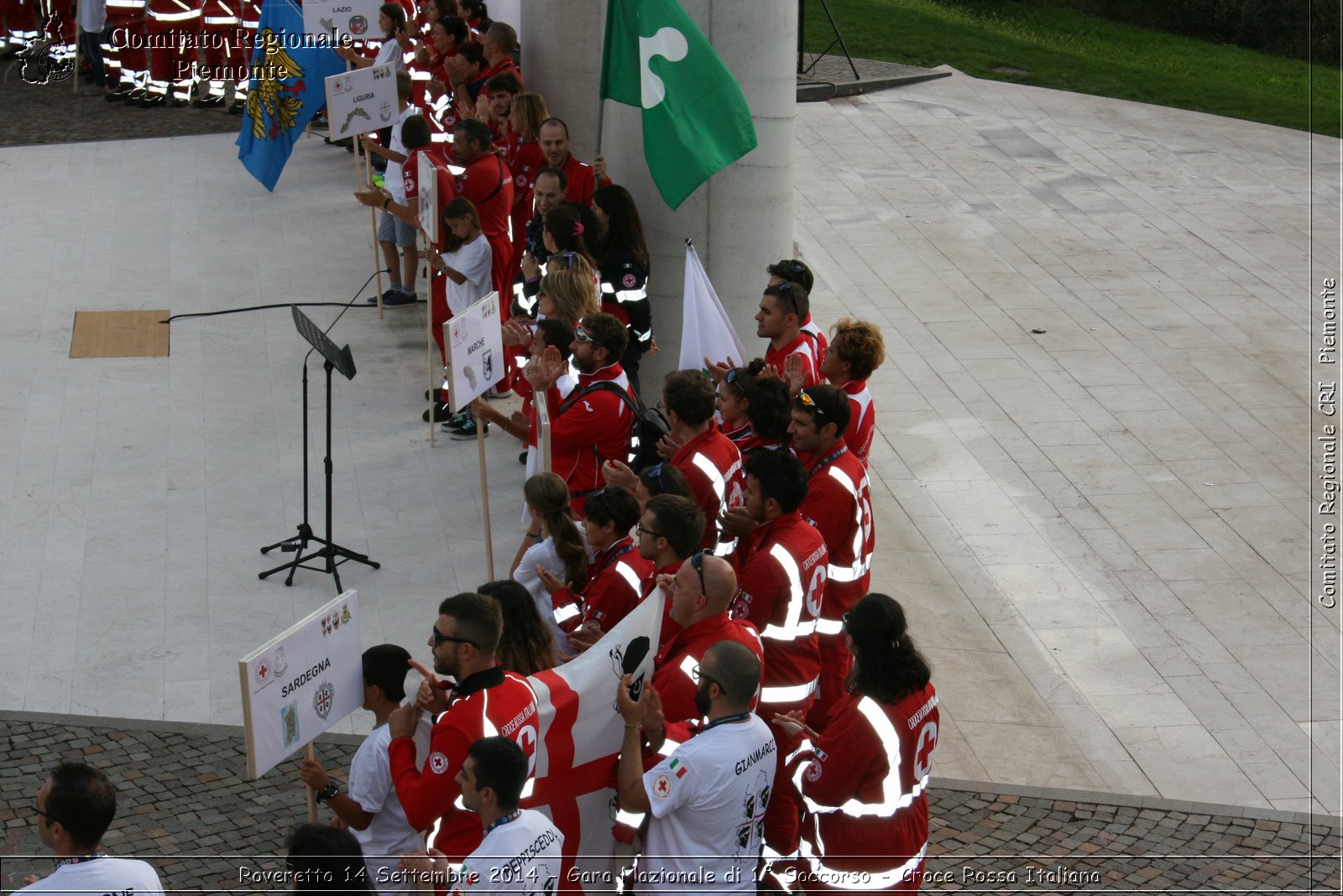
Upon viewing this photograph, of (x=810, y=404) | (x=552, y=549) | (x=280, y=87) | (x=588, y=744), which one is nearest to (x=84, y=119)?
(x=280, y=87)

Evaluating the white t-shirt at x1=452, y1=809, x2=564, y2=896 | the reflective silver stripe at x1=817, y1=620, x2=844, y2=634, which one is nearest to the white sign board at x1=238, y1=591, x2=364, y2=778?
the white t-shirt at x1=452, y1=809, x2=564, y2=896

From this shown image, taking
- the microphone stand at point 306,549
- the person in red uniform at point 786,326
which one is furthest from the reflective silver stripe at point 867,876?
the microphone stand at point 306,549

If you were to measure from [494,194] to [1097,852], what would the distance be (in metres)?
6.80

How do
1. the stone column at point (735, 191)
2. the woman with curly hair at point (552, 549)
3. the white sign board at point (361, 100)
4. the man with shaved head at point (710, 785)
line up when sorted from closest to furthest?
1. the man with shaved head at point (710, 785)
2. the woman with curly hair at point (552, 549)
3. the stone column at point (735, 191)
4. the white sign board at point (361, 100)

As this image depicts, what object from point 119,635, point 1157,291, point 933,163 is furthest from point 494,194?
point 933,163

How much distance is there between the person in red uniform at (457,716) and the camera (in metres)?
5.34

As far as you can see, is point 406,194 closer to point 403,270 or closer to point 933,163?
point 403,270

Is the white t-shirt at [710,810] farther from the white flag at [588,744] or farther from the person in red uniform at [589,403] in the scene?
the person in red uniform at [589,403]

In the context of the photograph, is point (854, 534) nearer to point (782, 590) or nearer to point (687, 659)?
point (782, 590)

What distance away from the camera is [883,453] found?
12.2m

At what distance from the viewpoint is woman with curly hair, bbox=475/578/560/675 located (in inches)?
236

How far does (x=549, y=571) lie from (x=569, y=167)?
5257 mm

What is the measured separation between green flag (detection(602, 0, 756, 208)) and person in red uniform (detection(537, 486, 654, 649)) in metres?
3.63

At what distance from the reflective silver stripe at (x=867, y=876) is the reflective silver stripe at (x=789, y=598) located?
1.17 metres
